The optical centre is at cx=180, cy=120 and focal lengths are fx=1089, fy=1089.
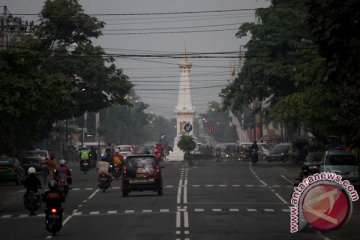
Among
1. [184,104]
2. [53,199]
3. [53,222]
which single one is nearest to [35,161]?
[53,199]

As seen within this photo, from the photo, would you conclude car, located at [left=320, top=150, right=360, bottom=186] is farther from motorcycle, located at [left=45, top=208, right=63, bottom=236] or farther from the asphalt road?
motorcycle, located at [left=45, top=208, right=63, bottom=236]

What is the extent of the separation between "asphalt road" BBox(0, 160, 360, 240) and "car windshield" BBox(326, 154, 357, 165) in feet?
7.78

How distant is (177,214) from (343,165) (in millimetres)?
15561

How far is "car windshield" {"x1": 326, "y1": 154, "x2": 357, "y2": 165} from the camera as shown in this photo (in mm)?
48844

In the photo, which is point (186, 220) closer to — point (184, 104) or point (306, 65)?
point (306, 65)

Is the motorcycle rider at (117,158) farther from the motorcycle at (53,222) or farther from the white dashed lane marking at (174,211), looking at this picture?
the motorcycle at (53,222)

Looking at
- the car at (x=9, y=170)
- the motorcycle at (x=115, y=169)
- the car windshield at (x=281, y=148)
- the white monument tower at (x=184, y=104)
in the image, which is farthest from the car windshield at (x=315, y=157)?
the white monument tower at (x=184, y=104)

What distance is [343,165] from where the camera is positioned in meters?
48.3

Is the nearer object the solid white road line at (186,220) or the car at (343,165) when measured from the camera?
the solid white road line at (186,220)

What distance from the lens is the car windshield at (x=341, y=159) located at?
160 feet

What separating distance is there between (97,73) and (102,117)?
98.7 metres

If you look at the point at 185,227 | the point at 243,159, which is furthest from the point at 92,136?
the point at 185,227

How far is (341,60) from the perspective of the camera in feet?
73.4

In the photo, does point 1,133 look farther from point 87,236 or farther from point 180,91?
point 180,91
